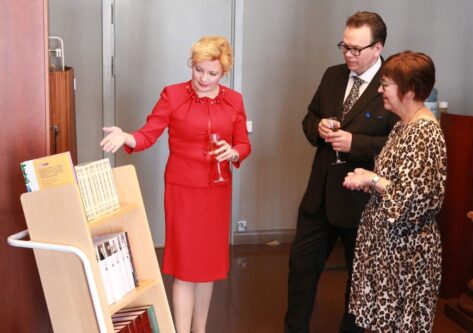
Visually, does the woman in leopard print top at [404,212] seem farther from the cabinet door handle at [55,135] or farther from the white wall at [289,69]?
the white wall at [289,69]

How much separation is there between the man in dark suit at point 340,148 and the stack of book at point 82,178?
113 centimetres

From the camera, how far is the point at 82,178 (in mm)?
2430

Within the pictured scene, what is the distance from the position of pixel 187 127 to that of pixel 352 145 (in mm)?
776

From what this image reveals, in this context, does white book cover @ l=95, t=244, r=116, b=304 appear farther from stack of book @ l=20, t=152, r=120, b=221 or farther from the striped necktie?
the striped necktie

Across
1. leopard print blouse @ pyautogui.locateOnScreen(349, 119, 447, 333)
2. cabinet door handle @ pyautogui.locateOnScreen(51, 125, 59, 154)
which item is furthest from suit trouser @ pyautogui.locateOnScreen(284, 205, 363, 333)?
cabinet door handle @ pyautogui.locateOnScreen(51, 125, 59, 154)

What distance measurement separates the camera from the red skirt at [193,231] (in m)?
3.23

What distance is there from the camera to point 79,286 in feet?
7.78

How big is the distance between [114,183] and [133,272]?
398mm

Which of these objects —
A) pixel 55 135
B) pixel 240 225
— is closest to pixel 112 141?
pixel 55 135

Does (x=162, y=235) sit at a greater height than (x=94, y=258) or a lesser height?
lesser

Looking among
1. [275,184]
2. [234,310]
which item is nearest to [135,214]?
[234,310]

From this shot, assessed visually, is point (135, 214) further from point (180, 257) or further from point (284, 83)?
point (284, 83)

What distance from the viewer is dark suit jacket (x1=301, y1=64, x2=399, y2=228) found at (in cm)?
322

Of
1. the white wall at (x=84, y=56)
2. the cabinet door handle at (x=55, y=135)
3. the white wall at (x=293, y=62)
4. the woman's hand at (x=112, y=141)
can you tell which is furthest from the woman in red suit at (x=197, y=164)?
the white wall at (x=293, y=62)
